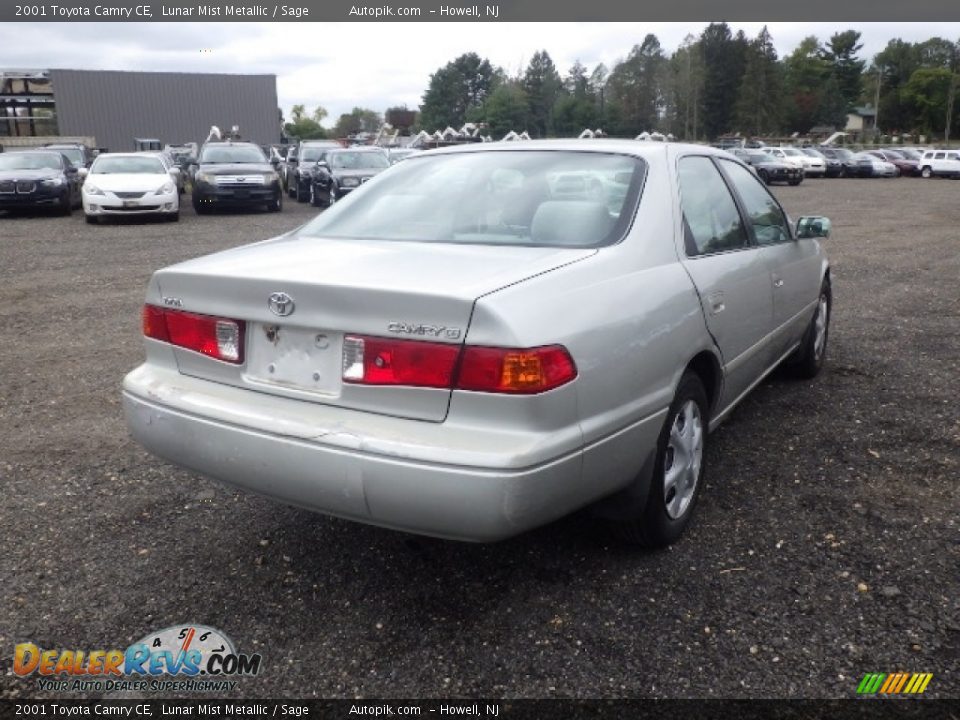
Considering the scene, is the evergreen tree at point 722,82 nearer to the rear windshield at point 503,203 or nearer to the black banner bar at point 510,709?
the rear windshield at point 503,203

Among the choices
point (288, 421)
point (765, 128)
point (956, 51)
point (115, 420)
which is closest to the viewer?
point (288, 421)

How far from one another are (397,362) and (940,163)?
44520mm

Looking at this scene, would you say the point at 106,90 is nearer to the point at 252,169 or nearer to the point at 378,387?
the point at 252,169

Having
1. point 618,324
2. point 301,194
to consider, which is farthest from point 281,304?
point 301,194

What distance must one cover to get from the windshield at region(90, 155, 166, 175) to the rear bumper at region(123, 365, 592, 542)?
15.1m

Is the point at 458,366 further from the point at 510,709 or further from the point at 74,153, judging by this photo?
the point at 74,153

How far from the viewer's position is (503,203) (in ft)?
11.0

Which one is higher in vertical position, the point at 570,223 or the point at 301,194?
the point at 570,223

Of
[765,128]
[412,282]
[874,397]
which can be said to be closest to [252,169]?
[874,397]

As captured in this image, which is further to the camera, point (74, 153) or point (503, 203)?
point (74, 153)

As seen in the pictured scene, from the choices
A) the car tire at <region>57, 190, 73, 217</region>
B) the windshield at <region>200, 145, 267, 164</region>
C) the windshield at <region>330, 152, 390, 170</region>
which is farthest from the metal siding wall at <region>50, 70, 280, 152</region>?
the car tire at <region>57, 190, 73, 217</region>

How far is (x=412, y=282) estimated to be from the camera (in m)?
2.52

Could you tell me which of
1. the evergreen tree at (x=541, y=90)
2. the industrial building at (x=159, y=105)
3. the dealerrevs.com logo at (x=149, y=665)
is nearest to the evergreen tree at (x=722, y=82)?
the evergreen tree at (x=541, y=90)

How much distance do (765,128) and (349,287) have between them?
10942 centimetres
